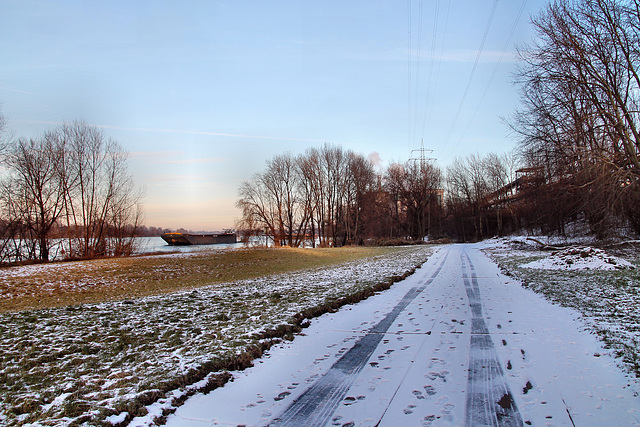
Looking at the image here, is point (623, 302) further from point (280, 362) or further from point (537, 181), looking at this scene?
point (537, 181)

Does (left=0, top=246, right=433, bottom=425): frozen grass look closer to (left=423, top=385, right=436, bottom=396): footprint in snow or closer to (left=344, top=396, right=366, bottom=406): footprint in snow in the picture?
(left=344, top=396, right=366, bottom=406): footprint in snow

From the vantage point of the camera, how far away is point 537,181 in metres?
26.0

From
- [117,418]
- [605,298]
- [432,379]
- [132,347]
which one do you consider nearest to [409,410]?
[432,379]

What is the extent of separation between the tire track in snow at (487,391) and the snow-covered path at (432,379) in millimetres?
10

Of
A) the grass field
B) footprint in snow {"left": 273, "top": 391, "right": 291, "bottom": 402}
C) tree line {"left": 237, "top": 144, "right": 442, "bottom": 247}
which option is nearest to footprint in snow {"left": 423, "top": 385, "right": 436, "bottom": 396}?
footprint in snow {"left": 273, "top": 391, "right": 291, "bottom": 402}

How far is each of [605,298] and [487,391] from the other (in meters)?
5.91

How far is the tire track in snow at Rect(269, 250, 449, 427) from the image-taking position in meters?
2.89

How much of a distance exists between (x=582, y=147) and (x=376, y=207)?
124 ft

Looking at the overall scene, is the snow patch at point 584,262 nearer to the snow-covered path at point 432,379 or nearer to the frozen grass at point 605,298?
the frozen grass at point 605,298

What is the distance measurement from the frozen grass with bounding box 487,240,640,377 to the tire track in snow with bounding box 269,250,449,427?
9.46 feet

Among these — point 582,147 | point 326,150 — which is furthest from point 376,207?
point 582,147

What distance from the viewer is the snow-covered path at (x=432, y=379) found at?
9.50 feet

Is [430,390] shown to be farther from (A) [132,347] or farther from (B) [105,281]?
(B) [105,281]

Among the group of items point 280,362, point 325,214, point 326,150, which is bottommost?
point 280,362
